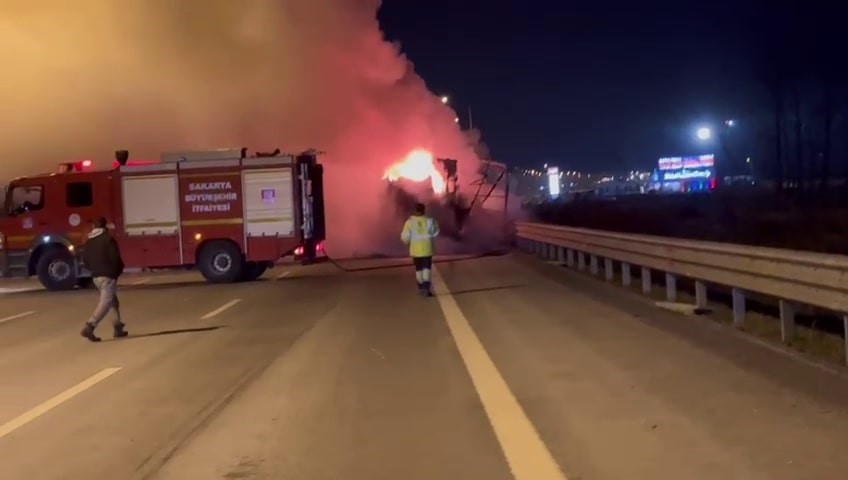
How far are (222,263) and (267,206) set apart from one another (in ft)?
5.64

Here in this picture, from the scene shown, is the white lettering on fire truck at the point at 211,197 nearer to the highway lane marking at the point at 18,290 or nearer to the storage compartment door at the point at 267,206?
the storage compartment door at the point at 267,206

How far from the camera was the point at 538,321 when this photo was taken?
46.7 ft

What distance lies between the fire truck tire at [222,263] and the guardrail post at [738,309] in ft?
46.3

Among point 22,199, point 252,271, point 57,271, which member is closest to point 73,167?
point 22,199

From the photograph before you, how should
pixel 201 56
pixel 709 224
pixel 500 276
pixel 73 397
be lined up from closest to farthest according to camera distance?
pixel 73 397
pixel 500 276
pixel 201 56
pixel 709 224

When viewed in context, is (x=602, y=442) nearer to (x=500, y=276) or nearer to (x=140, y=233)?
(x=500, y=276)

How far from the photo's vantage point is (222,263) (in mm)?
24547

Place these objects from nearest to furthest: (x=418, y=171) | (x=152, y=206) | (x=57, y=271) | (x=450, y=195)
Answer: (x=57, y=271), (x=152, y=206), (x=450, y=195), (x=418, y=171)

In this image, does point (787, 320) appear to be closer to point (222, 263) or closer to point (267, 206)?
point (267, 206)

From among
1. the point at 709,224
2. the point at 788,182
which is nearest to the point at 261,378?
the point at 709,224

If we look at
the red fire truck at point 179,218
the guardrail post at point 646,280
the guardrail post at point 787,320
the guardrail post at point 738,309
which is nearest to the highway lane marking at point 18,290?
the red fire truck at point 179,218

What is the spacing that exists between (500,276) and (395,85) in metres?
17.6

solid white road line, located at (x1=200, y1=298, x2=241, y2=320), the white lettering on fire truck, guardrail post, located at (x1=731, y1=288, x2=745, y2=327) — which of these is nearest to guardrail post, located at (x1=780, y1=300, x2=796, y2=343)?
guardrail post, located at (x1=731, y1=288, x2=745, y2=327)

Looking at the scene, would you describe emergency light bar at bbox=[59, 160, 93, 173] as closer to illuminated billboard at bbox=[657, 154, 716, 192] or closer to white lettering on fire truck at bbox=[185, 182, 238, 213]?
white lettering on fire truck at bbox=[185, 182, 238, 213]
